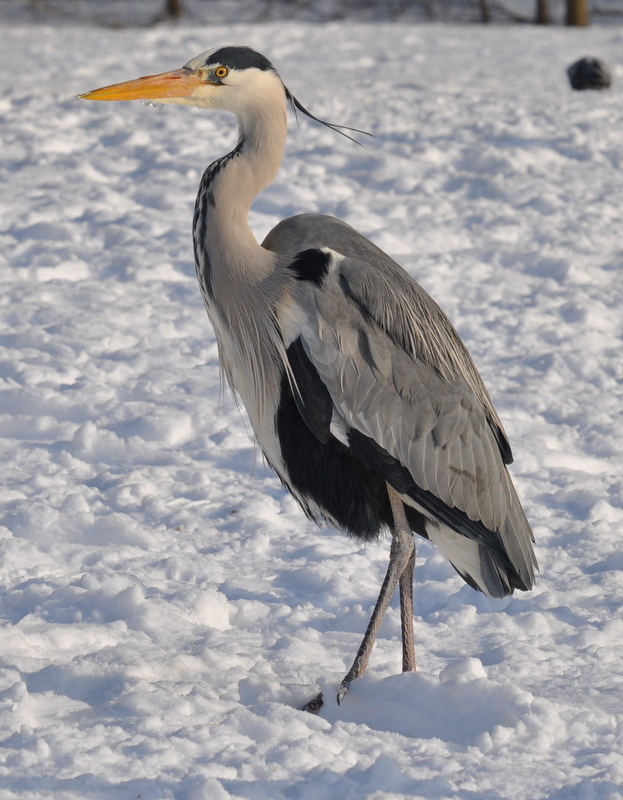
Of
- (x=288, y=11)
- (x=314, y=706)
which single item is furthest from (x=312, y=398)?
(x=288, y=11)

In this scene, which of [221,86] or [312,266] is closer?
[312,266]

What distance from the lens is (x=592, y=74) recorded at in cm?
961

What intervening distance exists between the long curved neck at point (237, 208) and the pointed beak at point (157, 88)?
0.22 metres

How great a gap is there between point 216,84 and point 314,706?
81.4 inches

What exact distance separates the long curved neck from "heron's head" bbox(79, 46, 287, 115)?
51 mm

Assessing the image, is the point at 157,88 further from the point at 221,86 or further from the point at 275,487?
the point at 275,487

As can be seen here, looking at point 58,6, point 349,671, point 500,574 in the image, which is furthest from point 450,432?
point 58,6

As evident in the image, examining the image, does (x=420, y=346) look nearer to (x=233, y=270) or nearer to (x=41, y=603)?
(x=233, y=270)

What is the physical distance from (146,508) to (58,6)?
18559 millimetres

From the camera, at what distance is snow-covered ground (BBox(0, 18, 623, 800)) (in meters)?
2.83

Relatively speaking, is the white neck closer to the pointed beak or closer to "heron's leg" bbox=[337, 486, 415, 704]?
the pointed beak

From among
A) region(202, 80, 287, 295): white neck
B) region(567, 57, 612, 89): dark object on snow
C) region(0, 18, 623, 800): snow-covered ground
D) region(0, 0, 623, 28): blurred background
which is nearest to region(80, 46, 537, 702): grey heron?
region(202, 80, 287, 295): white neck

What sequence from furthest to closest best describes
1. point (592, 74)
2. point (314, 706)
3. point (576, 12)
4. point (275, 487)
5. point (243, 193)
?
point (576, 12) → point (592, 74) → point (275, 487) → point (243, 193) → point (314, 706)

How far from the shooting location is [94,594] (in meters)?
3.64
